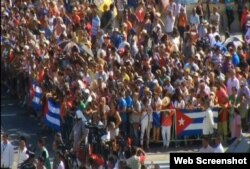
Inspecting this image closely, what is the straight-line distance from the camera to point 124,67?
26.9 metres

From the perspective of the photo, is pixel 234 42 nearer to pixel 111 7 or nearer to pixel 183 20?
pixel 183 20

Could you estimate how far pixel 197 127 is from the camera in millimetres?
25453

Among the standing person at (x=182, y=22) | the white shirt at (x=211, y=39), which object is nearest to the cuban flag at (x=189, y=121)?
the white shirt at (x=211, y=39)

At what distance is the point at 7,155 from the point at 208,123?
16.3 feet

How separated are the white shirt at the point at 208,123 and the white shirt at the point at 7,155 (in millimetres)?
4754

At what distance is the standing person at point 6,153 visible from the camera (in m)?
24.5

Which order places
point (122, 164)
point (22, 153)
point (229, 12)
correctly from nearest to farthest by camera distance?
point (122, 164) < point (22, 153) < point (229, 12)

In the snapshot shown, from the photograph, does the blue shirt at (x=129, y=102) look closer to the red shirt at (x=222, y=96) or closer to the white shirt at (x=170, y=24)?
the red shirt at (x=222, y=96)

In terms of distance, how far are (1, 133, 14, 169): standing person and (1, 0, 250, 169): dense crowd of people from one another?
92 cm

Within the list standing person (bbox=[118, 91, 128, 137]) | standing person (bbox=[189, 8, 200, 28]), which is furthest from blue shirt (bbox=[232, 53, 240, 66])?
standing person (bbox=[118, 91, 128, 137])

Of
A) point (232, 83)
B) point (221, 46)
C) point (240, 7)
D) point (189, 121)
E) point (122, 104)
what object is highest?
point (240, 7)

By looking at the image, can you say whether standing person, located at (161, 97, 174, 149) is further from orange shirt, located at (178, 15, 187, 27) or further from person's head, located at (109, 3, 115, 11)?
person's head, located at (109, 3, 115, 11)

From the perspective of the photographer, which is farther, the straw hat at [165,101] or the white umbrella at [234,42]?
the white umbrella at [234,42]

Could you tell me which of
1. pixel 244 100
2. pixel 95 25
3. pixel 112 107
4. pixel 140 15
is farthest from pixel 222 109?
pixel 95 25
